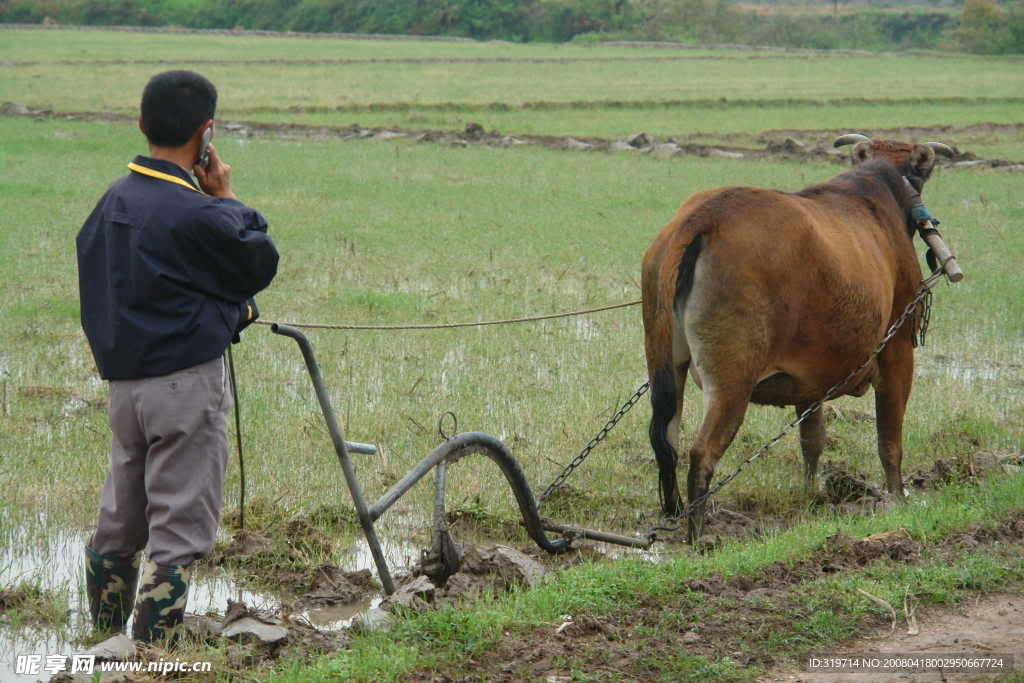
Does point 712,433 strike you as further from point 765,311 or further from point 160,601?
point 160,601

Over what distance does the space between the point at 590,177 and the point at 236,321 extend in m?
14.4

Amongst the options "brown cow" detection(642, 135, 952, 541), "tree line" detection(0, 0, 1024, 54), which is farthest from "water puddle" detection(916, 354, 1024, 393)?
"tree line" detection(0, 0, 1024, 54)

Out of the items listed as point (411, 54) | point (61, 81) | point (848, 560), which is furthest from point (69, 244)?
point (411, 54)

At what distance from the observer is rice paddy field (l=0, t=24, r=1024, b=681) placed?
11.5 ft

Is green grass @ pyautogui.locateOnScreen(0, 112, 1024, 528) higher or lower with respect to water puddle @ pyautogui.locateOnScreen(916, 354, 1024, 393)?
higher

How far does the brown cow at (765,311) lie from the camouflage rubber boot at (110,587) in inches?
96.2

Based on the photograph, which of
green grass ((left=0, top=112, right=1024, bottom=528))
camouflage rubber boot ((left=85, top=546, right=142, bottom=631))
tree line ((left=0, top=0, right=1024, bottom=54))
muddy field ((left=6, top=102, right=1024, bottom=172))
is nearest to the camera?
camouflage rubber boot ((left=85, top=546, right=142, bottom=631))

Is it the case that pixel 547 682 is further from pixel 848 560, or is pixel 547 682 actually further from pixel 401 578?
pixel 848 560

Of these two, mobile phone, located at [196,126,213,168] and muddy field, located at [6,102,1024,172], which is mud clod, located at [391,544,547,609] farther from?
muddy field, located at [6,102,1024,172]

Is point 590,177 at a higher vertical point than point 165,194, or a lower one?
lower

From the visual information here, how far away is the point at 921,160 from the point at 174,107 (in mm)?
4696

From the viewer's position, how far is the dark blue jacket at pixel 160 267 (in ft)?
9.96

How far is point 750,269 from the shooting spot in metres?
4.41

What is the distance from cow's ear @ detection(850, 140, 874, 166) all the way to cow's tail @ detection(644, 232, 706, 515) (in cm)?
215
